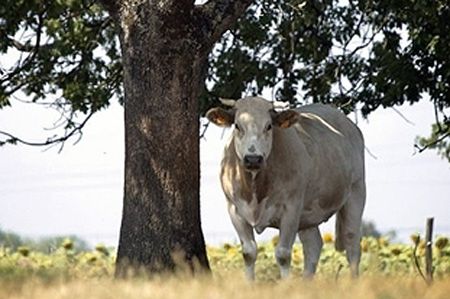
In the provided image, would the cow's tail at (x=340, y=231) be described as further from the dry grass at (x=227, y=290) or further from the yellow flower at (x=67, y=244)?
the dry grass at (x=227, y=290)

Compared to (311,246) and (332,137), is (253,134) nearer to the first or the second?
(332,137)

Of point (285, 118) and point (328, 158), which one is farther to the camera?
point (328, 158)

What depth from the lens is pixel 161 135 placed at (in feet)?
42.5

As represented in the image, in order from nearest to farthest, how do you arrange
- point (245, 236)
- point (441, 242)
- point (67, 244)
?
point (245, 236)
point (67, 244)
point (441, 242)

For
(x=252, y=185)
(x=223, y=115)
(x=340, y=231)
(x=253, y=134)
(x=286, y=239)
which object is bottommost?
(x=286, y=239)

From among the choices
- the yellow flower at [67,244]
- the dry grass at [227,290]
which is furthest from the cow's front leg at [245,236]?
the dry grass at [227,290]

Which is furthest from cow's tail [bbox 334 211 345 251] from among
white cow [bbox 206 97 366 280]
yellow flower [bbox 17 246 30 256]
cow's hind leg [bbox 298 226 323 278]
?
yellow flower [bbox 17 246 30 256]

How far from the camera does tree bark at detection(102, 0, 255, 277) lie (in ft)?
42.3

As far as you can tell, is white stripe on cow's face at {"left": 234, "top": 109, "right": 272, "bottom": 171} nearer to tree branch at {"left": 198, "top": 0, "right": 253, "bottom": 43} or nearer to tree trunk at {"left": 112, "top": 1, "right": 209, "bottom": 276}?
tree trunk at {"left": 112, "top": 1, "right": 209, "bottom": 276}

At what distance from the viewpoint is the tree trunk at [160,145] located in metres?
12.9

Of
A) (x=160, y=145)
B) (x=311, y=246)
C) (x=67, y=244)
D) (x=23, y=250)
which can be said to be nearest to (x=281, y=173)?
(x=160, y=145)

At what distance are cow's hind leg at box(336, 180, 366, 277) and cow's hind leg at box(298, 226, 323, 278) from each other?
0.26m

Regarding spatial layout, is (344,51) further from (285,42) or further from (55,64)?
(55,64)

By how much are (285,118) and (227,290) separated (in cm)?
617
